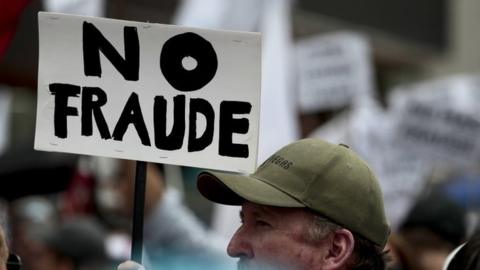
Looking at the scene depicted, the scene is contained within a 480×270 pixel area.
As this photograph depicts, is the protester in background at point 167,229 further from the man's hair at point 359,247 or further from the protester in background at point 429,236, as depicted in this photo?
the man's hair at point 359,247

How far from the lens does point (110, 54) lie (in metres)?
3.09

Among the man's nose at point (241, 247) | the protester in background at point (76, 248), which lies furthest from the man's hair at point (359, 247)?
the protester in background at point (76, 248)

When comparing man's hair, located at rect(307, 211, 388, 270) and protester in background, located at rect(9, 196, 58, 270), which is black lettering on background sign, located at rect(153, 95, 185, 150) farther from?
protester in background, located at rect(9, 196, 58, 270)

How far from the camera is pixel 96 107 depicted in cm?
308

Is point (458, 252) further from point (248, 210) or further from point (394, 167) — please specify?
point (394, 167)

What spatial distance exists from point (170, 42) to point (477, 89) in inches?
271

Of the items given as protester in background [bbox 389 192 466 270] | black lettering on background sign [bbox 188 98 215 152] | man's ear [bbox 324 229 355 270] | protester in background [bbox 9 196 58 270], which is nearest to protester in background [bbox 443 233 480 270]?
man's ear [bbox 324 229 355 270]

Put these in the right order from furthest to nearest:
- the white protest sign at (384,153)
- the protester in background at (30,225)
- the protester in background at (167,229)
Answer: the white protest sign at (384,153) → the protester in background at (30,225) → the protester in background at (167,229)

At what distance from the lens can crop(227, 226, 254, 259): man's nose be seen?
299 cm

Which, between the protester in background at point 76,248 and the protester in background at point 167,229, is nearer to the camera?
the protester in background at point 167,229

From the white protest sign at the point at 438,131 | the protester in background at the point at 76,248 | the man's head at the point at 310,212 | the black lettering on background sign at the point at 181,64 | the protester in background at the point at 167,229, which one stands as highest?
the black lettering on background sign at the point at 181,64

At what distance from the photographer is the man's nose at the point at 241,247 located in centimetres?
299

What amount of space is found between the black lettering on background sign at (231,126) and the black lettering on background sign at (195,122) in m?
0.03

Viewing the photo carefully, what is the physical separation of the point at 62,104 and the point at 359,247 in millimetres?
824
